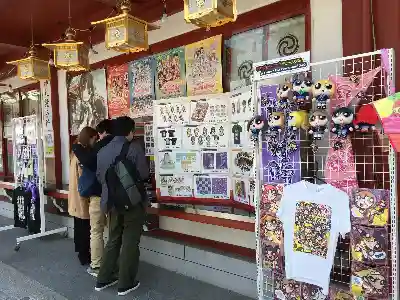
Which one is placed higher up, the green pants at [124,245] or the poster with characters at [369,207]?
the poster with characters at [369,207]

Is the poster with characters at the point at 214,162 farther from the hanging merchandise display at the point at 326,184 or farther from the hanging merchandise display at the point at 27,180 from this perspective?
the hanging merchandise display at the point at 27,180

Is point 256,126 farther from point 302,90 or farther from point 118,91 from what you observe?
point 118,91

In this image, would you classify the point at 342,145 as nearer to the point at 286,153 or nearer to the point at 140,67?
the point at 286,153

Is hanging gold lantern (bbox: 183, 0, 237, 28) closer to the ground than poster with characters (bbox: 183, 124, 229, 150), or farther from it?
farther from it

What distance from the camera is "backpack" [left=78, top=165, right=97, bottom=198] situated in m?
4.28

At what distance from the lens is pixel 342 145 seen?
2.55m

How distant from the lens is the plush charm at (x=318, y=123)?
98.3 inches

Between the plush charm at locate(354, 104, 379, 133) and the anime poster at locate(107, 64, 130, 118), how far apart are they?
130 inches

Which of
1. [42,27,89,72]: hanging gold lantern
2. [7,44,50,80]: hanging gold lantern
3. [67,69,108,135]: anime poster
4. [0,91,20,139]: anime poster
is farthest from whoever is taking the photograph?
[0,91,20,139]: anime poster

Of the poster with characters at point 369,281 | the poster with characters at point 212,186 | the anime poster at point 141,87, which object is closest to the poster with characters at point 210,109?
the poster with characters at point 212,186

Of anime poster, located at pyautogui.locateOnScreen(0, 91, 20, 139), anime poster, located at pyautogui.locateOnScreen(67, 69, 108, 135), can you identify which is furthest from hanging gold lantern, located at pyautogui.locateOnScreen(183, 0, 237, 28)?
anime poster, located at pyautogui.locateOnScreen(0, 91, 20, 139)

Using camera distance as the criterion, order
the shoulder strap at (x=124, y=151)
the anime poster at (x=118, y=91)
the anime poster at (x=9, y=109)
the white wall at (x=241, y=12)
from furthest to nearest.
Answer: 1. the anime poster at (x=9, y=109)
2. the anime poster at (x=118, y=91)
3. the shoulder strap at (x=124, y=151)
4. the white wall at (x=241, y=12)

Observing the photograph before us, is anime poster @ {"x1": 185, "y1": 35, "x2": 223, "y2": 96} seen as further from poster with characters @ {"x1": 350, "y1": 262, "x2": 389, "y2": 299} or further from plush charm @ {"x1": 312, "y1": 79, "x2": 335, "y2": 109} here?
poster with characters @ {"x1": 350, "y1": 262, "x2": 389, "y2": 299}

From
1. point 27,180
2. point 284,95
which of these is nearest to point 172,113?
point 284,95
